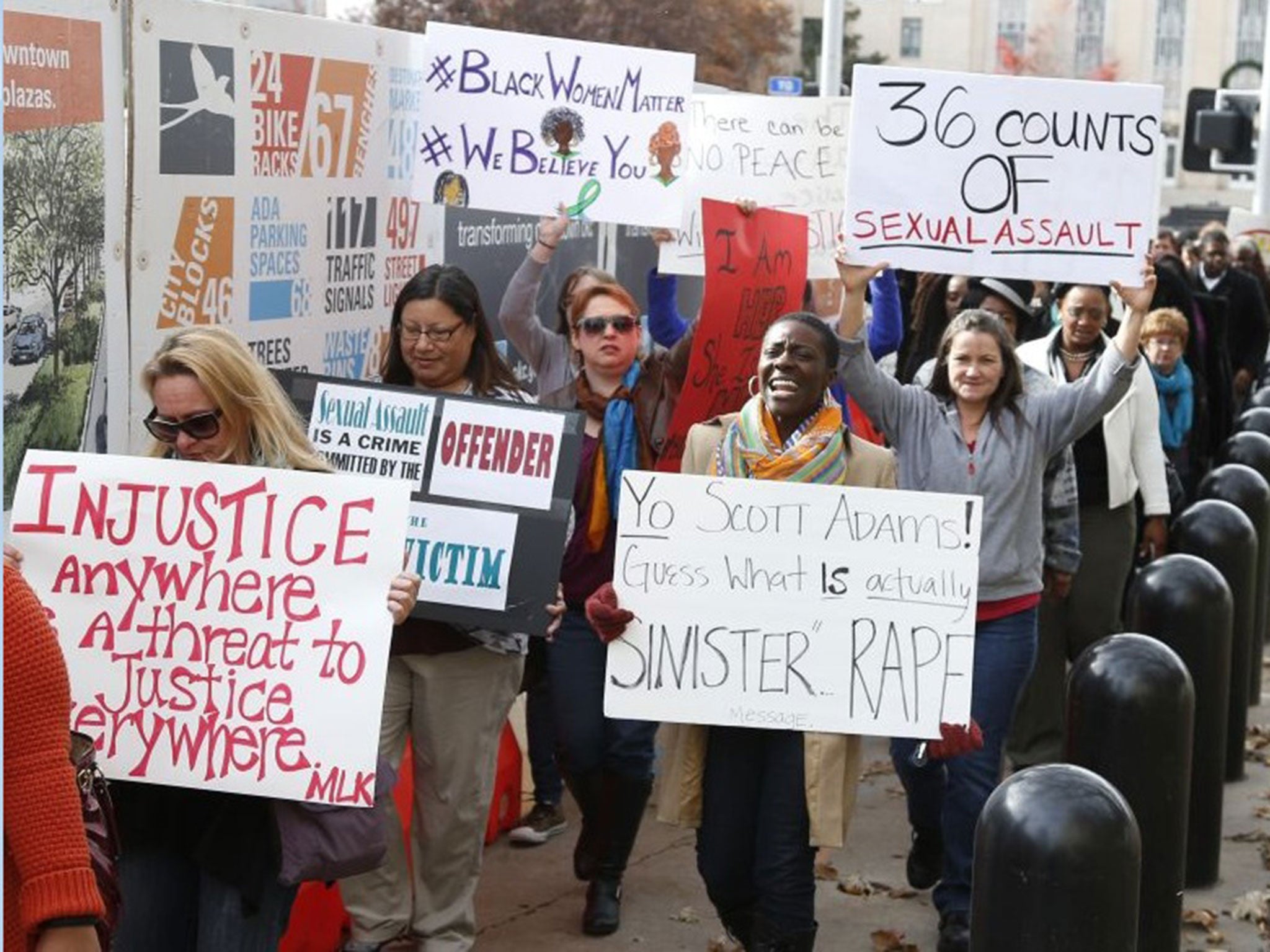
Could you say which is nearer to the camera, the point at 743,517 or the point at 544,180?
the point at 743,517

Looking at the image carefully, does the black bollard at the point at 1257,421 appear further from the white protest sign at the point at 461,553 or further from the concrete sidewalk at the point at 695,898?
the white protest sign at the point at 461,553

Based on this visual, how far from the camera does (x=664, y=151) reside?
750 cm

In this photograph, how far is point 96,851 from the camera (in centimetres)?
340

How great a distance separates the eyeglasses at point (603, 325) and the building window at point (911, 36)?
8855cm

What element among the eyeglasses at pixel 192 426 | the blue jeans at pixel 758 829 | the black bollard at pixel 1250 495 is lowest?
the blue jeans at pixel 758 829

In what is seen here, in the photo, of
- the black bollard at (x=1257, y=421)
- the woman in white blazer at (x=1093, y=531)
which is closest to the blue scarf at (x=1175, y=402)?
the black bollard at (x=1257, y=421)

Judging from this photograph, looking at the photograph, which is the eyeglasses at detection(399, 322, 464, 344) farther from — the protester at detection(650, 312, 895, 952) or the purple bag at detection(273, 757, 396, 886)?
the purple bag at detection(273, 757, 396, 886)

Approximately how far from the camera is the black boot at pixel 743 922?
5.39 m

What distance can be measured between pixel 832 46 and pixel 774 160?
19.6ft

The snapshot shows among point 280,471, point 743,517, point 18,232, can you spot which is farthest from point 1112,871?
point 18,232

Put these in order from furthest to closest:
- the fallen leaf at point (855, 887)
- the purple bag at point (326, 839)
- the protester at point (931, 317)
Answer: the protester at point (931, 317), the fallen leaf at point (855, 887), the purple bag at point (326, 839)

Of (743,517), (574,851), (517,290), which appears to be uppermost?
(517,290)

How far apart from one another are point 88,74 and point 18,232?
485 millimetres

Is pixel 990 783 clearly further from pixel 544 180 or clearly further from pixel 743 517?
pixel 544 180
